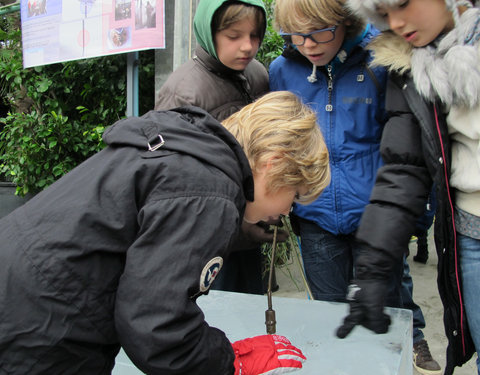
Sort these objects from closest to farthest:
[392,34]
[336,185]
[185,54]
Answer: [392,34], [336,185], [185,54]

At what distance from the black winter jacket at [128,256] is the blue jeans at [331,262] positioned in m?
0.81

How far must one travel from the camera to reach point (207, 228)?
92 cm

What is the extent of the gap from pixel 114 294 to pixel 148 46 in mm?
Answer: 2112

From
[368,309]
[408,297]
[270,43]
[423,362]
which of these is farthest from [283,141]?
[270,43]

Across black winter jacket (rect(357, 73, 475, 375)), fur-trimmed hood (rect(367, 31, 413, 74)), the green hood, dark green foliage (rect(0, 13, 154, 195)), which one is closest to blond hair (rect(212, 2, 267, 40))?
the green hood

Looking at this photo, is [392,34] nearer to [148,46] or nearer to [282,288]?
[148,46]

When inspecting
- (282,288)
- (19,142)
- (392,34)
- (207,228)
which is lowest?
(282,288)

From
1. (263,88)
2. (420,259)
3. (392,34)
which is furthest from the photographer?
(420,259)

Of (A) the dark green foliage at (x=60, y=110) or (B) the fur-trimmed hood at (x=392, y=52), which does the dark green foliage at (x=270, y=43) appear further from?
(B) the fur-trimmed hood at (x=392, y=52)

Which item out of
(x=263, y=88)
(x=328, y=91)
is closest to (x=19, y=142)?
(x=263, y=88)

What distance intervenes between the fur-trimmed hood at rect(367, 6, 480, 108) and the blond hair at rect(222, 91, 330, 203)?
345 millimetres

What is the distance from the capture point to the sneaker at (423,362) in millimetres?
2049

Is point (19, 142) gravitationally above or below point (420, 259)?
above

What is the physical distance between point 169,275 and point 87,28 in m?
2.68
